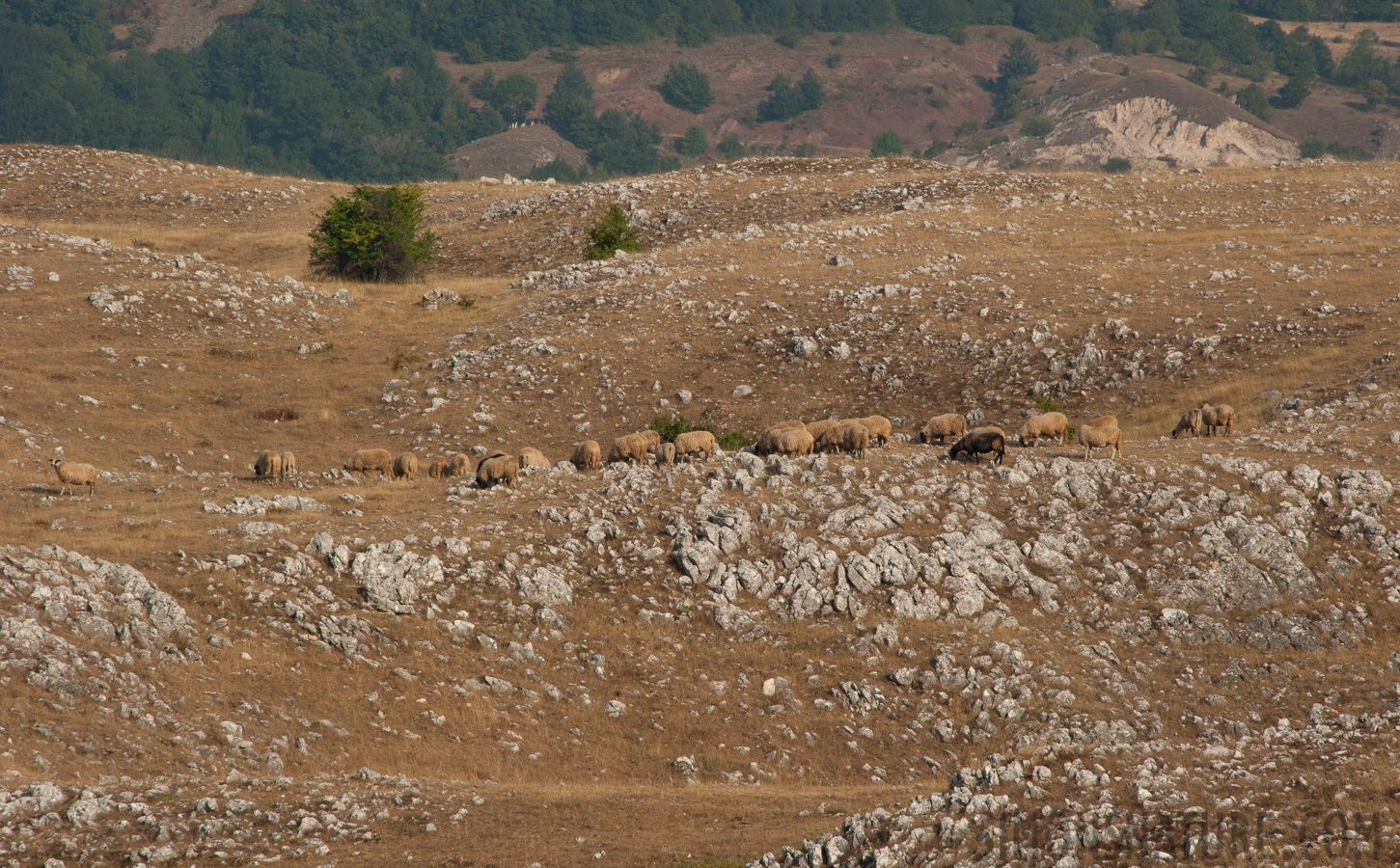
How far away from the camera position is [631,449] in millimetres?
25422

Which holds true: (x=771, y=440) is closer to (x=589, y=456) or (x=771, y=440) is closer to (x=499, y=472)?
(x=589, y=456)

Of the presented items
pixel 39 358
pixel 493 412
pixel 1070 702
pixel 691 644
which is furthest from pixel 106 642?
pixel 39 358

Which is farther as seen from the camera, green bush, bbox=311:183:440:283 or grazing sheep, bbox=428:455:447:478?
green bush, bbox=311:183:440:283

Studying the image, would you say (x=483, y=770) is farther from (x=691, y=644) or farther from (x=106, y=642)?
(x=106, y=642)

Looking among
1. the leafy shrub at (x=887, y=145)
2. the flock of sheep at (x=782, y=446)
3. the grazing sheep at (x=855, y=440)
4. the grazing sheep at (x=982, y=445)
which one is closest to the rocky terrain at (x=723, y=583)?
the grazing sheep at (x=982, y=445)

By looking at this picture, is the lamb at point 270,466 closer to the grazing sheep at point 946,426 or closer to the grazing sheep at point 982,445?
the grazing sheep at point 946,426

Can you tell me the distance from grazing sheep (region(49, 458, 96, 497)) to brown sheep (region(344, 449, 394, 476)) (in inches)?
230

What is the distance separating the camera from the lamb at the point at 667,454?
2488cm

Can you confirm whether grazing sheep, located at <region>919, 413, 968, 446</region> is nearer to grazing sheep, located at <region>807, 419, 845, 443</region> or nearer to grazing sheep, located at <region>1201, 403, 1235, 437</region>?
grazing sheep, located at <region>807, 419, 845, 443</region>

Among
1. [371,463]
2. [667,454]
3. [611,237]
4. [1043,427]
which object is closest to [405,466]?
[371,463]

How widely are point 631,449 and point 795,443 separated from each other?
13.3 feet

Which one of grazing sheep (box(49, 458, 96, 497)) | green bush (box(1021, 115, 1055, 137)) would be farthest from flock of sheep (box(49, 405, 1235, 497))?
green bush (box(1021, 115, 1055, 137))

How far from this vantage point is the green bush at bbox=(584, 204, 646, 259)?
5050 centimetres

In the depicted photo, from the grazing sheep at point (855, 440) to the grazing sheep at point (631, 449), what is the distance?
4833mm
